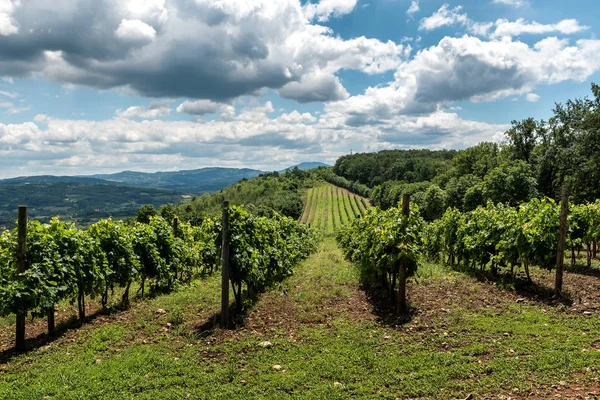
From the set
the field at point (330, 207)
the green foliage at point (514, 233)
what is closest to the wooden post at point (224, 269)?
the green foliage at point (514, 233)

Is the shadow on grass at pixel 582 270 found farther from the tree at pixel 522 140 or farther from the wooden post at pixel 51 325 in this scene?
the tree at pixel 522 140

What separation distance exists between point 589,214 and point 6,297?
21.6 meters

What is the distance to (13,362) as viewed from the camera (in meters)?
7.37

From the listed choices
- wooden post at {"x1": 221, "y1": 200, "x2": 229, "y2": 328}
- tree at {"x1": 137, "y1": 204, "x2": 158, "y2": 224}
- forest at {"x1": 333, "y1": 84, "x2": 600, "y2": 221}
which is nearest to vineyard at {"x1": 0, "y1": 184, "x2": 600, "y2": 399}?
wooden post at {"x1": 221, "y1": 200, "x2": 229, "y2": 328}

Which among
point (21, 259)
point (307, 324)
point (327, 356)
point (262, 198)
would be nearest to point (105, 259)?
point (21, 259)

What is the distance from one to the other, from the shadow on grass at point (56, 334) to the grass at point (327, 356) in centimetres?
31

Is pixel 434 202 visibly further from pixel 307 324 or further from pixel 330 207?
pixel 307 324

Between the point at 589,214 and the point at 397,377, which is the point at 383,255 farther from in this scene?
the point at 589,214

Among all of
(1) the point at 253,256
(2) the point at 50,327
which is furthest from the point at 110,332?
(1) the point at 253,256

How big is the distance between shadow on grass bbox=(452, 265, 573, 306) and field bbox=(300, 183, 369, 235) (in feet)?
182

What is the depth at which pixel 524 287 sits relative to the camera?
1211 cm

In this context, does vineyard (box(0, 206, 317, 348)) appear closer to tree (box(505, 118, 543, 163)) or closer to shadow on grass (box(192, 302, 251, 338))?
shadow on grass (box(192, 302, 251, 338))

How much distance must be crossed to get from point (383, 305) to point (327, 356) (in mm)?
4341

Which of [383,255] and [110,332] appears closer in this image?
[110,332]
